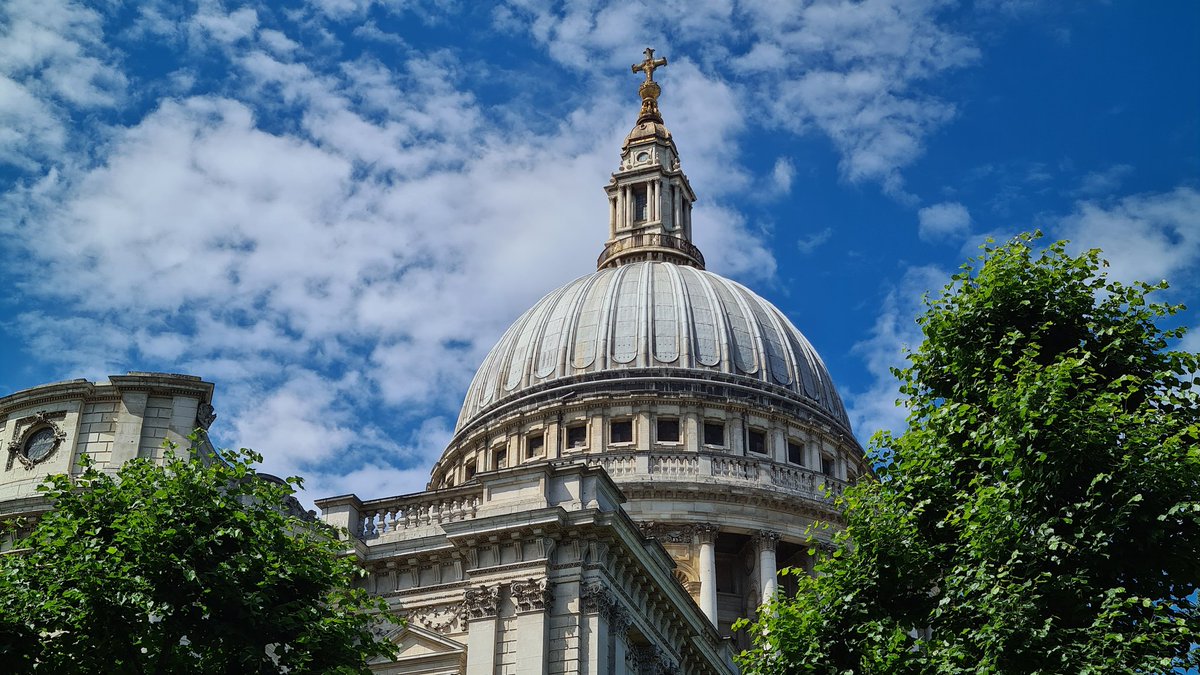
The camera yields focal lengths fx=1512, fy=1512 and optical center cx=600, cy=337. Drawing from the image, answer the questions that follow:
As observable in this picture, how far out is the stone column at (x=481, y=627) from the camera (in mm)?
34438

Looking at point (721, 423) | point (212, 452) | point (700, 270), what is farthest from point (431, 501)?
point (700, 270)

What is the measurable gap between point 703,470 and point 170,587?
40.4m

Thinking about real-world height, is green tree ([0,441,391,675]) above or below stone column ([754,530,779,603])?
below

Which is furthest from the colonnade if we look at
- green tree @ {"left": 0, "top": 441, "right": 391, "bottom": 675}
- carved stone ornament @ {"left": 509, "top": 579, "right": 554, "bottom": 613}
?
green tree @ {"left": 0, "top": 441, "right": 391, "bottom": 675}

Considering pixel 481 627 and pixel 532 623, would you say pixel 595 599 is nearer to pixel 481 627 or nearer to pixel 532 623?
pixel 532 623

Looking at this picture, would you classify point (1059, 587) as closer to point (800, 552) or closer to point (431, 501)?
point (431, 501)

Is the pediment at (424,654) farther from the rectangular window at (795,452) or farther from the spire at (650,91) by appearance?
the spire at (650,91)

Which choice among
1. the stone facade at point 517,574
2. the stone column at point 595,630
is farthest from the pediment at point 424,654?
the stone column at point 595,630

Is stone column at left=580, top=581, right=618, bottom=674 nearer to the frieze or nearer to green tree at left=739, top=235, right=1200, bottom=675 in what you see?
the frieze

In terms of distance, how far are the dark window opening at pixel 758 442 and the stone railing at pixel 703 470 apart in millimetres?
2156

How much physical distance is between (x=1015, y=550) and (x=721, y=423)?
1712 inches

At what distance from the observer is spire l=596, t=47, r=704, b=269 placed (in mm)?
80562

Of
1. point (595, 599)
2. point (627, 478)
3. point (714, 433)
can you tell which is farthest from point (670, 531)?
point (595, 599)

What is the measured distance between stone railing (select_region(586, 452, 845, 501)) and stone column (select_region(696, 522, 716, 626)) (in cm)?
223
